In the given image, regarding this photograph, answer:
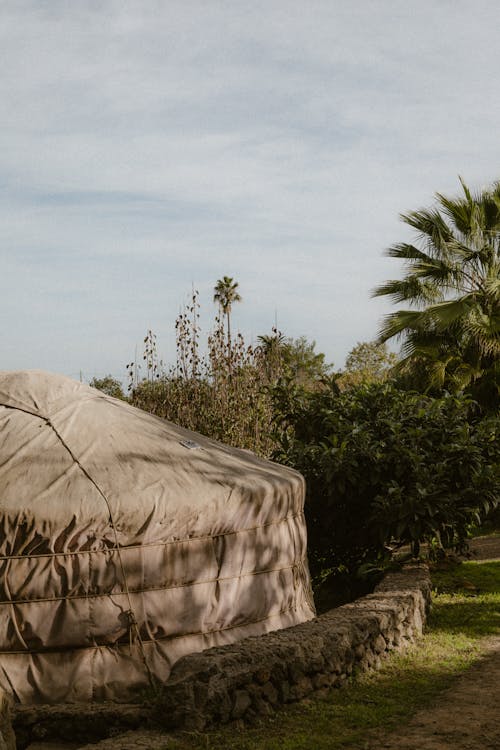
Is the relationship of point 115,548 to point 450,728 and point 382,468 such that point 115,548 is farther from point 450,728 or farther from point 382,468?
point 382,468

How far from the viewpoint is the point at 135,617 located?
512 centimetres

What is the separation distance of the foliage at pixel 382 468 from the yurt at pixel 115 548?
5.39 ft

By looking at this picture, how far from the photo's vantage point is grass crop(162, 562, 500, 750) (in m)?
4.37

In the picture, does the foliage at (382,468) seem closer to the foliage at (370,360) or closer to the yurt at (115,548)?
the yurt at (115,548)

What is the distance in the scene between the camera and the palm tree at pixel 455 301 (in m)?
12.9

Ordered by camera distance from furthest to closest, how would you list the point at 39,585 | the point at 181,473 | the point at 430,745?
1. the point at 181,473
2. the point at 39,585
3. the point at 430,745

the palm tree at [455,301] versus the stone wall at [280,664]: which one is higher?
the palm tree at [455,301]

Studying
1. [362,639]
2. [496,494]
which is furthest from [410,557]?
[362,639]

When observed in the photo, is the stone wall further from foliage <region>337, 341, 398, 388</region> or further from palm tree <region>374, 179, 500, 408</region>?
foliage <region>337, 341, 398, 388</region>

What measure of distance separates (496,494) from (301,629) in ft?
10.0

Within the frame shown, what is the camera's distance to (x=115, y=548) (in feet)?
16.7

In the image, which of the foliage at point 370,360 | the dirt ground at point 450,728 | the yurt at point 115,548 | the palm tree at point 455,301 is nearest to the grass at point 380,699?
the dirt ground at point 450,728

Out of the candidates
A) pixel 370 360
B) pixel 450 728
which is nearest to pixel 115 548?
pixel 450 728

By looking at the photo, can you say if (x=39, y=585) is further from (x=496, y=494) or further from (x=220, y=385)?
(x=220, y=385)
